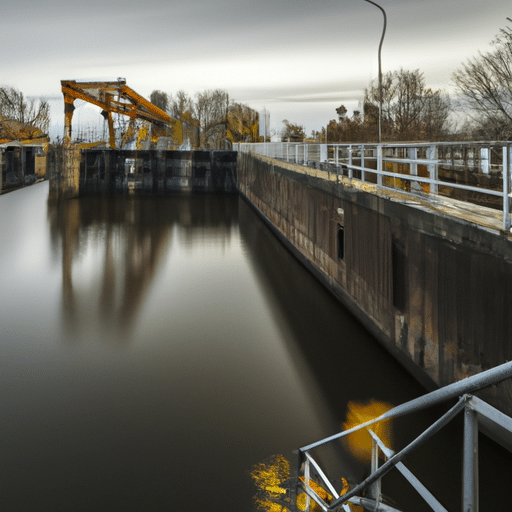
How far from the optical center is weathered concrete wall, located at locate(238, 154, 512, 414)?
6.39m

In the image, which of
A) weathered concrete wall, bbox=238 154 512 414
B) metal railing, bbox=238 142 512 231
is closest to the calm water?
weathered concrete wall, bbox=238 154 512 414

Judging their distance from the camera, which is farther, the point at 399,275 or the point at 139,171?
the point at 139,171

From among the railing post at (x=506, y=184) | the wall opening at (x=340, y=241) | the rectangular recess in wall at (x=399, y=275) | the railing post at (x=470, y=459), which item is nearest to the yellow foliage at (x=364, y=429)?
the rectangular recess in wall at (x=399, y=275)

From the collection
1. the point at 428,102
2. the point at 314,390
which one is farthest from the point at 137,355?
the point at 428,102

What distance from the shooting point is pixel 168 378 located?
988 cm

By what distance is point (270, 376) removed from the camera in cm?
1020

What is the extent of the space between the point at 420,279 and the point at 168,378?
390cm

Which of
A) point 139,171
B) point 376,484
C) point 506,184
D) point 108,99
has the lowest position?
point 376,484

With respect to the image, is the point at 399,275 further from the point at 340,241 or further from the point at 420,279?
the point at 340,241

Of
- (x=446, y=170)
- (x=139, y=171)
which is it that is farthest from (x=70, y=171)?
(x=446, y=170)

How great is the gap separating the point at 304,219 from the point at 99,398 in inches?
397

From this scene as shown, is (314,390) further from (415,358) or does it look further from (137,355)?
(137,355)

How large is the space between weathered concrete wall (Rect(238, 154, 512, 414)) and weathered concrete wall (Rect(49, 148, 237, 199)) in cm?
3181

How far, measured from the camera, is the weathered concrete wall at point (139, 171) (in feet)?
156
